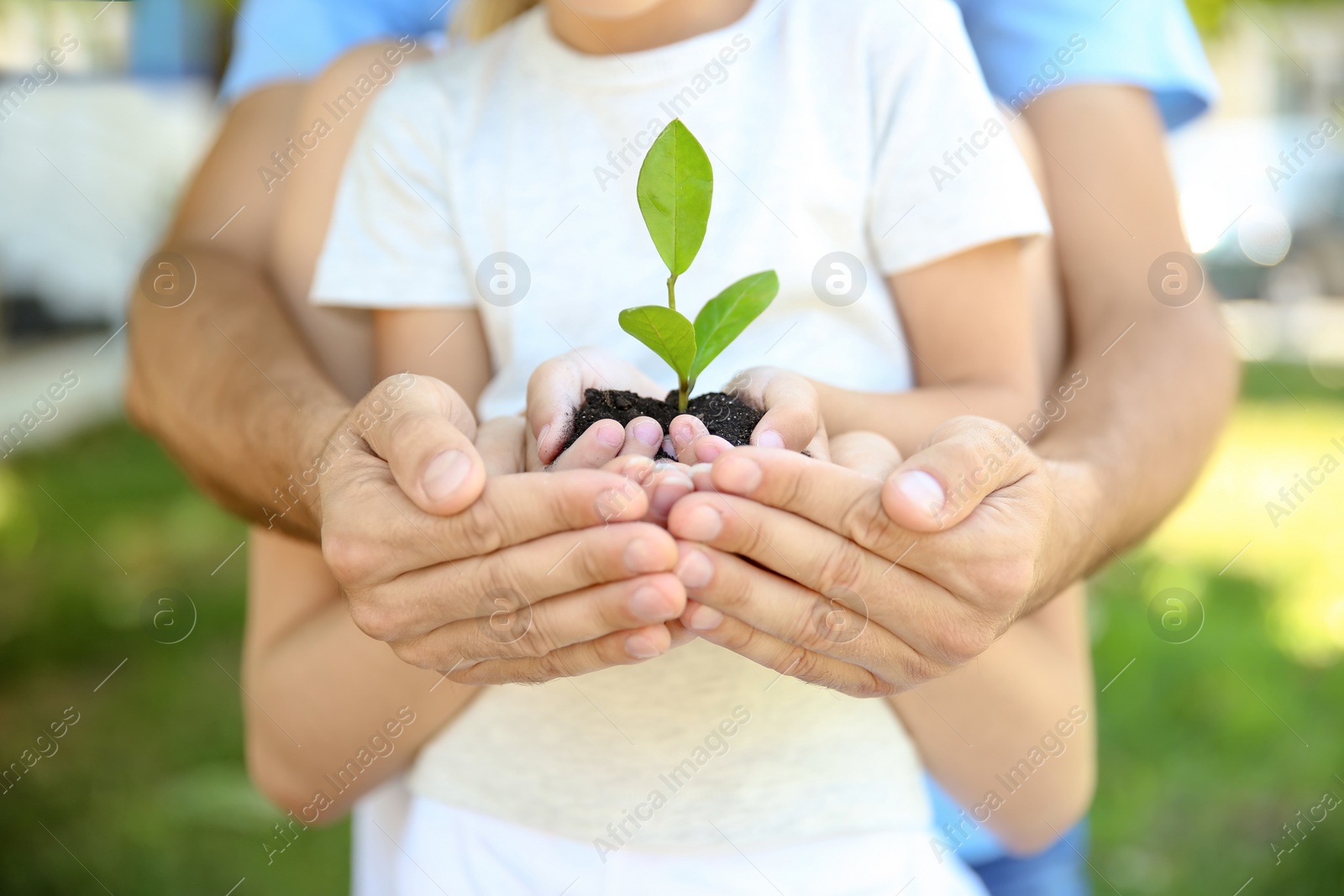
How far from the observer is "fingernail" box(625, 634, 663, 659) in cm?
119

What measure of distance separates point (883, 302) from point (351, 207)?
870mm

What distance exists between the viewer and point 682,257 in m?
1.37

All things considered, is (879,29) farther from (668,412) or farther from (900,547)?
(900,547)

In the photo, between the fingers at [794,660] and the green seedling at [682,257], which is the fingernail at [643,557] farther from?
the green seedling at [682,257]

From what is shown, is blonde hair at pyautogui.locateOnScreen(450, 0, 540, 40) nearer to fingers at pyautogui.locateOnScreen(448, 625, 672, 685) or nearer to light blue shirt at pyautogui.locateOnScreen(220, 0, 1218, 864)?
light blue shirt at pyautogui.locateOnScreen(220, 0, 1218, 864)

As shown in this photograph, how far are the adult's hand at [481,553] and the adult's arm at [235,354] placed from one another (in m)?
0.39

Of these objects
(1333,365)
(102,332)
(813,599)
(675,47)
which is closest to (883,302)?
(675,47)

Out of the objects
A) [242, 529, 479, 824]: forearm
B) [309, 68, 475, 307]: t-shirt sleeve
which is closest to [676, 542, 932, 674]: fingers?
[242, 529, 479, 824]: forearm

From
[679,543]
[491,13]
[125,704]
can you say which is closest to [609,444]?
[679,543]

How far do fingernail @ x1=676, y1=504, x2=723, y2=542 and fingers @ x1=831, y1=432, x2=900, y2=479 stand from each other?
0.23m

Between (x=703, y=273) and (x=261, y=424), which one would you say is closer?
(x=703, y=273)

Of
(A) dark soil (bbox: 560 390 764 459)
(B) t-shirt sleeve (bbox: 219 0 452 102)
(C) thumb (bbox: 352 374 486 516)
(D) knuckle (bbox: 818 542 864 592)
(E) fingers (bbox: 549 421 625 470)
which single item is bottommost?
(D) knuckle (bbox: 818 542 864 592)

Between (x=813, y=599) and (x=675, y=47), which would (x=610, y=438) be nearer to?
(x=813, y=599)

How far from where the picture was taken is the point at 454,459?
3.74 feet
